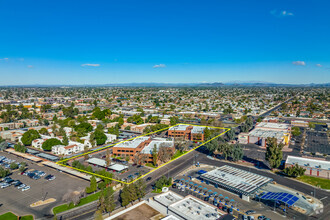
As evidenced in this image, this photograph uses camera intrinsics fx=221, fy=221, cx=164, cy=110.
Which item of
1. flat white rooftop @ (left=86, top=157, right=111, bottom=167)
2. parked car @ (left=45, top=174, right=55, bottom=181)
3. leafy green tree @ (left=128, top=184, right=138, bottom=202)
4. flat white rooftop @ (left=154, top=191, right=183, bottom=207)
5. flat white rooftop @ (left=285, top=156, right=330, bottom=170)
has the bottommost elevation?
parked car @ (left=45, top=174, right=55, bottom=181)

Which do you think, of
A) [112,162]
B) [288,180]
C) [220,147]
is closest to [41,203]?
[112,162]

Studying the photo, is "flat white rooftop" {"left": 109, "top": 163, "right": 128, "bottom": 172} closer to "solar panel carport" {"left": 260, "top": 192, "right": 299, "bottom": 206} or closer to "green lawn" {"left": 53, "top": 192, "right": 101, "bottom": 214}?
"green lawn" {"left": 53, "top": 192, "right": 101, "bottom": 214}

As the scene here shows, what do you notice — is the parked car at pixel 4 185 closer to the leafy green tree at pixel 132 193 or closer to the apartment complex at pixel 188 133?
the leafy green tree at pixel 132 193

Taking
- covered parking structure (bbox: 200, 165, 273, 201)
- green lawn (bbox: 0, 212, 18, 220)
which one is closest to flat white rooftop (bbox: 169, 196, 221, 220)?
covered parking structure (bbox: 200, 165, 273, 201)

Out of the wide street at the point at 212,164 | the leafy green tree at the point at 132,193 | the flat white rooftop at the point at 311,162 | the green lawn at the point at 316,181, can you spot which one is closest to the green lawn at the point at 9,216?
the wide street at the point at 212,164

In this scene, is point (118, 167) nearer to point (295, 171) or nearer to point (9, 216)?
point (9, 216)

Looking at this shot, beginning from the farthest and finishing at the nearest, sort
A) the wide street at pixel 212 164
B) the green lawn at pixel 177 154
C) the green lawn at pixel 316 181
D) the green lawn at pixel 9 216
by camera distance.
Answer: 1. the green lawn at pixel 177 154
2. the green lawn at pixel 316 181
3. the wide street at pixel 212 164
4. the green lawn at pixel 9 216
